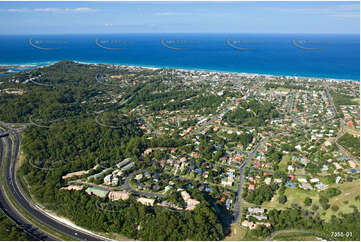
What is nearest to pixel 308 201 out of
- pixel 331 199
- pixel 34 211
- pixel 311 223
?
pixel 331 199

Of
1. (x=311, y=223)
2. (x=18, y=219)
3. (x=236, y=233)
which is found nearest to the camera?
(x=236, y=233)

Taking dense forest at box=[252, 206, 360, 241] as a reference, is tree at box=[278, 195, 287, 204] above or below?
above

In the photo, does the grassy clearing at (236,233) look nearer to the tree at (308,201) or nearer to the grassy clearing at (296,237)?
the grassy clearing at (296,237)

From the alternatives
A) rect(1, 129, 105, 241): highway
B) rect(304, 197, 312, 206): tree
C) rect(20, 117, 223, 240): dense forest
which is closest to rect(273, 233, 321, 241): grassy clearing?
rect(304, 197, 312, 206): tree

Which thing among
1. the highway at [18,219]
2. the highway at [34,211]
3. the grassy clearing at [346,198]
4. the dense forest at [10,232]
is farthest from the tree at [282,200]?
the dense forest at [10,232]

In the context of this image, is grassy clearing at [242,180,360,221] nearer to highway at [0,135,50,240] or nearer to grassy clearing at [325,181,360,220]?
grassy clearing at [325,181,360,220]

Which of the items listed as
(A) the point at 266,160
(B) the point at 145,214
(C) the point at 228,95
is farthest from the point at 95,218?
(C) the point at 228,95

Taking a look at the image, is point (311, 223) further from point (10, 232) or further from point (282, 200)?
point (10, 232)

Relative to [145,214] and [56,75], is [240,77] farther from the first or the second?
[145,214]
